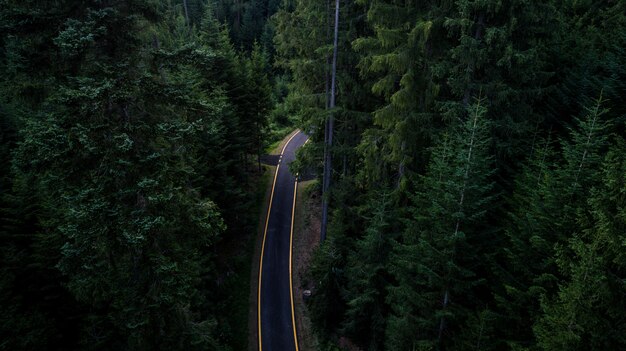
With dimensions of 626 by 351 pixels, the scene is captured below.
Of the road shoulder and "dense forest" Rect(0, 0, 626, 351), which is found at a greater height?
"dense forest" Rect(0, 0, 626, 351)

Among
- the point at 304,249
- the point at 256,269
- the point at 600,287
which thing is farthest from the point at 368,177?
the point at 256,269

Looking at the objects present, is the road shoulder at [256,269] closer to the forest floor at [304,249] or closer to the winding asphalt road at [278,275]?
the winding asphalt road at [278,275]

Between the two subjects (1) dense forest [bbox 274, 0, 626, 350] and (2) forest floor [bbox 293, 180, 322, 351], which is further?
(2) forest floor [bbox 293, 180, 322, 351]

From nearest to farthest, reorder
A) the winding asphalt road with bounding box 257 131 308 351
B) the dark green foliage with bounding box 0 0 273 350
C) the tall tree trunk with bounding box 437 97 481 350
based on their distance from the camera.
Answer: the dark green foliage with bounding box 0 0 273 350 < the tall tree trunk with bounding box 437 97 481 350 < the winding asphalt road with bounding box 257 131 308 351

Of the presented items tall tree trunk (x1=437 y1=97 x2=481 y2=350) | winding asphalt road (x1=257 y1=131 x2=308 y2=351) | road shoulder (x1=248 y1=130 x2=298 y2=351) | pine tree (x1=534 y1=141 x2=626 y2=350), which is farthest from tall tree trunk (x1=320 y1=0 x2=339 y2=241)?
pine tree (x1=534 y1=141 x2=626 y2=350)

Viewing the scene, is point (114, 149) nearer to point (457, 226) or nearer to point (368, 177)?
point (457, 226)

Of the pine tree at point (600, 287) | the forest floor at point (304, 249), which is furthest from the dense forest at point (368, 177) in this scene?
the forest floor at point (304, 249)

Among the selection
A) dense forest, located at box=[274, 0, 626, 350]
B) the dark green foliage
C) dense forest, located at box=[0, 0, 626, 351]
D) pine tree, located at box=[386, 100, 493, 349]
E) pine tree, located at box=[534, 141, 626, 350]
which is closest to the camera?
pine tree, located at box=[534, 141, 626, 350]

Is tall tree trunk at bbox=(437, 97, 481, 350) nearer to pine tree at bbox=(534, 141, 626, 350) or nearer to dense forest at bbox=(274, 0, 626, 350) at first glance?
dense forest at bbox=(274, 0, 626, 350)
